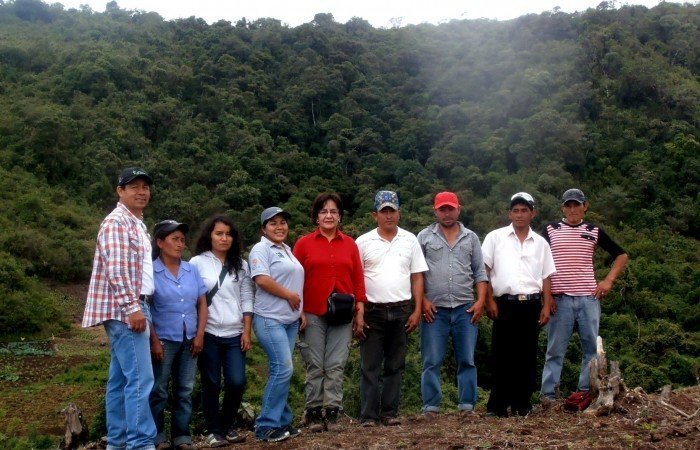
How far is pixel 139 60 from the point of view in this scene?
151 feet

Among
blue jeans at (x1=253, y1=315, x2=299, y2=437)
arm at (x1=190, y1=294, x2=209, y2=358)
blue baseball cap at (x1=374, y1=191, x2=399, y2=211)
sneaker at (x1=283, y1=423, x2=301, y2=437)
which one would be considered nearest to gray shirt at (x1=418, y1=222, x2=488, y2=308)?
blue baseball cap at (x1=374, y1=191, x2=399, y2=211)

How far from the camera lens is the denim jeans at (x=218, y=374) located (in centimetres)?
417

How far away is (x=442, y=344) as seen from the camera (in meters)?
4.76

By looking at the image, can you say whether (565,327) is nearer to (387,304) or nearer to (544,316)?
(544,316)

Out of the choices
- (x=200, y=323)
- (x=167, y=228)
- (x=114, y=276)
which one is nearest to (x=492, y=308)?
(x=200, y=323)

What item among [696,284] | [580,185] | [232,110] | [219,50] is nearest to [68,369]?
[696,284]

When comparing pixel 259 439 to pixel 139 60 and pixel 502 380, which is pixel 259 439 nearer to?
pixel 502 380

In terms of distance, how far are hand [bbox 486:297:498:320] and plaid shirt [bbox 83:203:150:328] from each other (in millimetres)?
2414

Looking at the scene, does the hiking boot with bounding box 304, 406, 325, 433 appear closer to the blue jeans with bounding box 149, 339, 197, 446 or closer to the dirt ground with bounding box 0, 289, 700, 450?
the dirt ground with bounding box 0, 289, 700, 450

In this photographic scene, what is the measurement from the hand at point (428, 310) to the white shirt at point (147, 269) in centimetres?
185

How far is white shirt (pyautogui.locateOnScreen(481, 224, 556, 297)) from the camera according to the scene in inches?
184

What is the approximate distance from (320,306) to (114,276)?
4.41 feet

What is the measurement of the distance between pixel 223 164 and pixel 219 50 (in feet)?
56.8

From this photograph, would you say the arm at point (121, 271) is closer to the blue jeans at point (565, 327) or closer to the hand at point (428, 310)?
the hand at point (428, 310)
